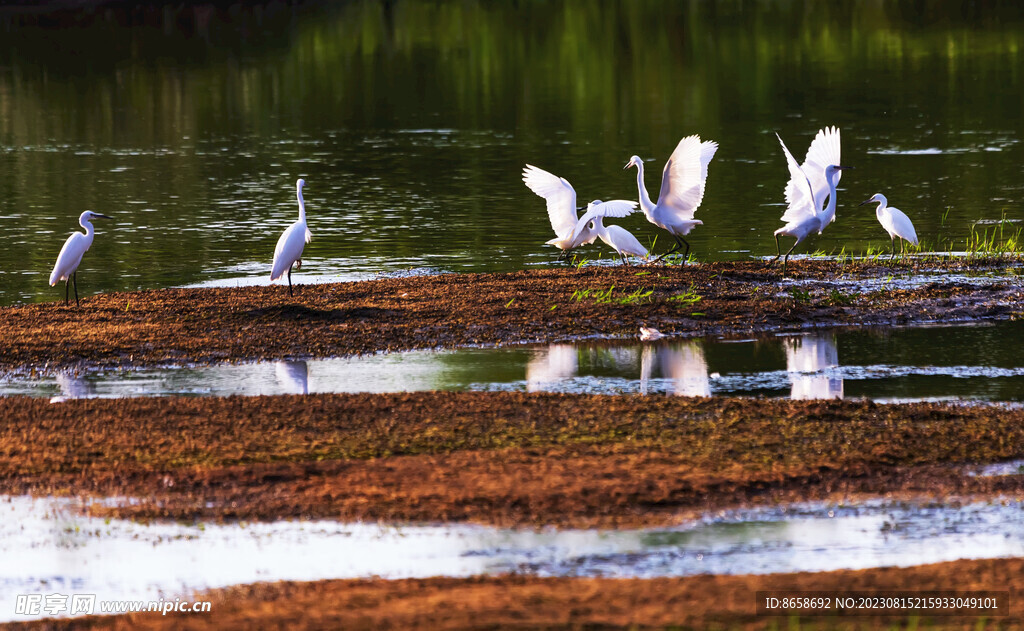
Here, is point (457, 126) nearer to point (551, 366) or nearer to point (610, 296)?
point (610, 296)

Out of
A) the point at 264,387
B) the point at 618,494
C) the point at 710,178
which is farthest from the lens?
the point at 710,178

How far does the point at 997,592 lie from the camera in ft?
23.8

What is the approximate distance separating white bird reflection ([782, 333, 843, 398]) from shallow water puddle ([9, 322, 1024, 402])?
1cm

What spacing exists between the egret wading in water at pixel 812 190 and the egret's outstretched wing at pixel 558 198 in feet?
9.61

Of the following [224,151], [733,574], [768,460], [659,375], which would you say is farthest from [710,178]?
[733,574]

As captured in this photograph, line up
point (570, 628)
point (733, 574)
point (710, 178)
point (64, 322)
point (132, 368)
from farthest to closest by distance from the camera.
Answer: point (710, 178) < point (64, 322) < point (132, 368) < point (733, 574) < point (570, 628)

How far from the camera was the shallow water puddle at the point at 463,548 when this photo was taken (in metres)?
8.04

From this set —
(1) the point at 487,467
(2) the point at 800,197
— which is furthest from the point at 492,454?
(2) the point at 800,197

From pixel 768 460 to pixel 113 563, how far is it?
4.60 metres

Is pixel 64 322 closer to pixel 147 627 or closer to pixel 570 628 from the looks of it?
pixel 147 627

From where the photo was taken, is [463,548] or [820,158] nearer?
[463,548]

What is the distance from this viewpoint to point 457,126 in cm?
4444

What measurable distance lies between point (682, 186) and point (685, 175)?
0.19 metres

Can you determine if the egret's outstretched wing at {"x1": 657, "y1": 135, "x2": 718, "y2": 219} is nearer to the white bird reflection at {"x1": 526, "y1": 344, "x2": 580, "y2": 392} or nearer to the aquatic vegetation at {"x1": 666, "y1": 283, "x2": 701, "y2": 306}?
the aquatic vegetation at {"x1": 666, "y1": 283, "x2": 701, "y2": 306}
